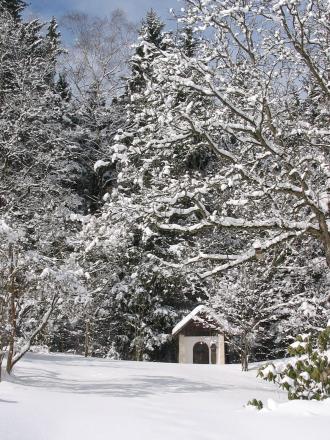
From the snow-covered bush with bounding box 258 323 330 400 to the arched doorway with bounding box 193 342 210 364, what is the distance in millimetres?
20583

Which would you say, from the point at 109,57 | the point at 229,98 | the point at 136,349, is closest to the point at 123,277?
the point at 136,349

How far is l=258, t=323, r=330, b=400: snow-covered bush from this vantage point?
5602mm

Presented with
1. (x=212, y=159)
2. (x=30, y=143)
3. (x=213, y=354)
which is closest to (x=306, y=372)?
(x=212, y=159)

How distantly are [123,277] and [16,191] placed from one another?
24.4ft

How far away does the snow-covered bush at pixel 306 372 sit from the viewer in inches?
221

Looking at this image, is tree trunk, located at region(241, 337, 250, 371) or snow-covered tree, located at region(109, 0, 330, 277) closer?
snow-covered tree, located at region(109, 0, 330, 277)

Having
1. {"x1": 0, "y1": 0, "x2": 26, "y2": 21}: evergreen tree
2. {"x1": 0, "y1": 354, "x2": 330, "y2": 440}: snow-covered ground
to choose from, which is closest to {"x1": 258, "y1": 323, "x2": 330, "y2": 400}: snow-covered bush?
{"x1": 0, "y1": 354, "x2": 330, "y2": 440}: snow-covered ground

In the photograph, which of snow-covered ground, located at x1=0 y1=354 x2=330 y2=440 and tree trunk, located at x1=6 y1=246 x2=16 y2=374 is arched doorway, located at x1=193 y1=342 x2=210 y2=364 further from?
snow-covered ground, located at x1=0 y1=354 x2=330 y2=440

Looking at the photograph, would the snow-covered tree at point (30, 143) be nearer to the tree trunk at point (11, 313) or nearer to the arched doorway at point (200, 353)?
the tree trunk at point (11, 313)

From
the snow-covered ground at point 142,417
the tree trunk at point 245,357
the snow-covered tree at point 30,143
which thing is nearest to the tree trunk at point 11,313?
the snow-covered ground at point 142,417

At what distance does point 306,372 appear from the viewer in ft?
18.7

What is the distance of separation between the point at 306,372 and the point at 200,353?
21429mm

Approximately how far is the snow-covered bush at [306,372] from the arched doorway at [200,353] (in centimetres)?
2058

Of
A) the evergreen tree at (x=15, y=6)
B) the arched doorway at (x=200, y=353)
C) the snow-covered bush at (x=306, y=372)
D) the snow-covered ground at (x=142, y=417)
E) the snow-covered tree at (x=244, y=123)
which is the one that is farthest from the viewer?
the arched doorway at (x=200, y=353)
